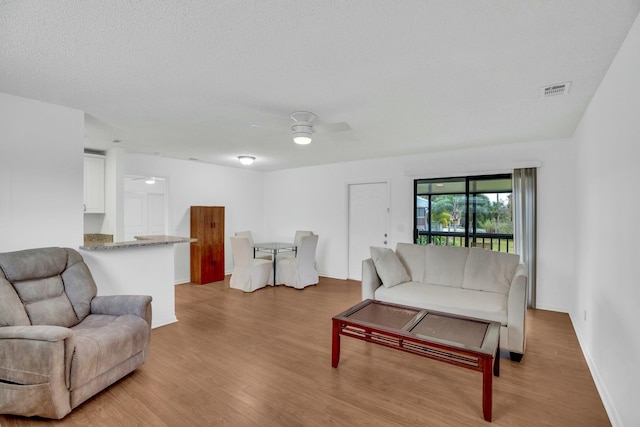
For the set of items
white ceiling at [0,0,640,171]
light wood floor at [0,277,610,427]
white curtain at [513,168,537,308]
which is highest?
white ceiling at [0,0,640,171]

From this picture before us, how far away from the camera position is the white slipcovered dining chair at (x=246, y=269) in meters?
5.31

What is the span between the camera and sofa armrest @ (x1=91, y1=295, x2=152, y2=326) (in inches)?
105

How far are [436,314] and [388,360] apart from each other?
615 millimetres

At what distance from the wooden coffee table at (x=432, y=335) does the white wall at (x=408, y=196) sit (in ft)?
7.87

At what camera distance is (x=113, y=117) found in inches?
131

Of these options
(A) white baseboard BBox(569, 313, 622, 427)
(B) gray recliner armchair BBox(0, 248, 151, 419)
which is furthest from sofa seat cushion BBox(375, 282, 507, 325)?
(B) gray recliner armchair BBox(0, 248, 151, 419)

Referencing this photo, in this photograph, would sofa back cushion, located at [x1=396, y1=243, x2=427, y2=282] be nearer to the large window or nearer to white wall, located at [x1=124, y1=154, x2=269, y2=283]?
the large window

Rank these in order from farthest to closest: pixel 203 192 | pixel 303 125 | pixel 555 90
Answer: pixel 203 192 < pixel 303 125 < pixel 555 90

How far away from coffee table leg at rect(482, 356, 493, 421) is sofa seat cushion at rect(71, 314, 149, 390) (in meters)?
Answer: 2.59

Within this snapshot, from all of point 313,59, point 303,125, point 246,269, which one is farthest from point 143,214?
point 313,59

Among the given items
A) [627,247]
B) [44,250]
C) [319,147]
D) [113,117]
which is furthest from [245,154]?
[627,247]

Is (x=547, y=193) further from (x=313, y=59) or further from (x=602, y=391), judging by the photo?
(x=313, y=59)

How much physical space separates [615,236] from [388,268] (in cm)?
215

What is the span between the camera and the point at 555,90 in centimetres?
254
